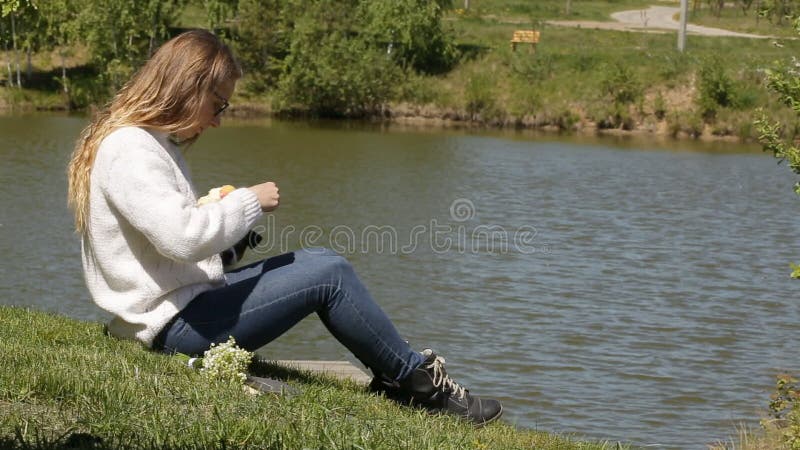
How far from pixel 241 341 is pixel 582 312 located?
7924mm

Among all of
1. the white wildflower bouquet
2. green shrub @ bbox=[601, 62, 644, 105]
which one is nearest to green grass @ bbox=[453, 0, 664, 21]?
green shrub @ bbox=[601, 62, 644, 105]

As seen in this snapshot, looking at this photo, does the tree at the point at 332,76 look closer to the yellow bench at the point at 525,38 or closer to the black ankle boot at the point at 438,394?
the yellow bench at the point at 525,38

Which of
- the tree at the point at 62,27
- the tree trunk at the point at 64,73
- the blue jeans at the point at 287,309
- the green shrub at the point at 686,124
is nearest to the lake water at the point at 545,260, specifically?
the blue jeans at the point at 287,309

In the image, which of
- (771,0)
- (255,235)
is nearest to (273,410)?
(255,235)

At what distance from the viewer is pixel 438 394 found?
211 inches

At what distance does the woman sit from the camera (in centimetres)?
486

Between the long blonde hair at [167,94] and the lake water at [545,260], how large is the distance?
4.00 metres

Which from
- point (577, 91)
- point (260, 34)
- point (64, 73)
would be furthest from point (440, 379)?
point (260, 34)

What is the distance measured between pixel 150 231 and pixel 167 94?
0.61 meters

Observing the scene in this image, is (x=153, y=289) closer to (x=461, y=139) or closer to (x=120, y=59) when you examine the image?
(x=461, y=139)

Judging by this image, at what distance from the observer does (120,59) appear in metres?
41.9

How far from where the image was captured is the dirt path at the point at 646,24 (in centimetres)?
5269

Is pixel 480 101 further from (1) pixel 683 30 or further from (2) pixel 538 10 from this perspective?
(2) pixel 538 10

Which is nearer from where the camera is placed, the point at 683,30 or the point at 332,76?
the point at 332,76
